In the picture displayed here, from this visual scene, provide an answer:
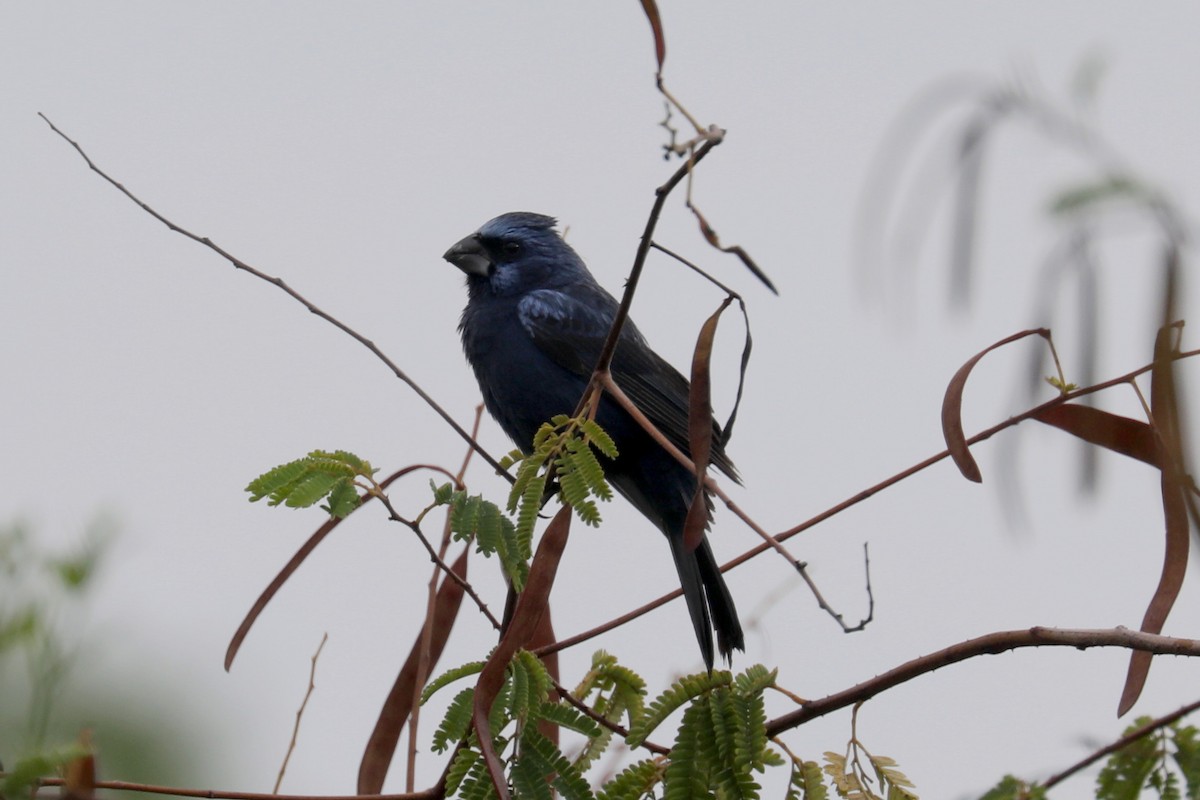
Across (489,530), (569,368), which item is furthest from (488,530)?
(569,368)

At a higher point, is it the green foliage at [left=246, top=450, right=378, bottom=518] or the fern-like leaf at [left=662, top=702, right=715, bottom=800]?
the green foliage at [left=246, top=450, right=378, bottom=518]

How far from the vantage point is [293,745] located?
98.1 inches

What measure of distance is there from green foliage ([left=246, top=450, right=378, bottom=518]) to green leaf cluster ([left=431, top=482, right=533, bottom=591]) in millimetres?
170

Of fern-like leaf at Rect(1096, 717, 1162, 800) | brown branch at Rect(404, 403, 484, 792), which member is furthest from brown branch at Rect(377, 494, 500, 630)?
fern-like leaf at Rect(1096, 717, 1162, 800)

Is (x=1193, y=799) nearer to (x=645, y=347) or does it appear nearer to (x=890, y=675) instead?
(x=890, y=675)

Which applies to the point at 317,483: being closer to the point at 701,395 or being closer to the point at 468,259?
the point at 701,395

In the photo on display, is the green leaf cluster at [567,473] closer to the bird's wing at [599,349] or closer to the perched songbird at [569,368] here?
the perched songbird at [569,368]

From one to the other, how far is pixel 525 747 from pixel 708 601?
75.7 inches

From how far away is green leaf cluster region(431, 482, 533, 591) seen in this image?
2420 millimetres

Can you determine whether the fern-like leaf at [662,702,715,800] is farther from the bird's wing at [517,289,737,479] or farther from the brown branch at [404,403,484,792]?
the bird's wing at [517,289,737,479]

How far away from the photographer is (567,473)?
231 centimetres

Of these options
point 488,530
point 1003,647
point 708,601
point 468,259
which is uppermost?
point 468,259

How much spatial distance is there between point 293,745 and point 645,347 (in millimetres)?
2781

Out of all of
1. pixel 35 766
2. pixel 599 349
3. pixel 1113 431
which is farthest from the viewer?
pixel 599 349
